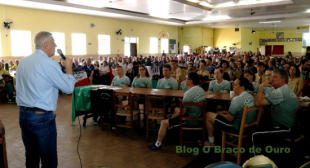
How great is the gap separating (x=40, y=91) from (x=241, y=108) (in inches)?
87.9

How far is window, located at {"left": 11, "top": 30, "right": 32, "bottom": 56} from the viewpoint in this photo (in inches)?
416

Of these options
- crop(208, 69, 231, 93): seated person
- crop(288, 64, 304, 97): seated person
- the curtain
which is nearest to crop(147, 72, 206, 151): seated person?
crop(208, 69, 231, 93): seated person

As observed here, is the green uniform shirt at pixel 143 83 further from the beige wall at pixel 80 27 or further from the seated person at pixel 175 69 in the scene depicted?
the beige wall at pixel 80 27

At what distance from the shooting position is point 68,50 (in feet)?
41.4

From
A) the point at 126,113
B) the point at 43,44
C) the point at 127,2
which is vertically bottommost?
the point at 126,113

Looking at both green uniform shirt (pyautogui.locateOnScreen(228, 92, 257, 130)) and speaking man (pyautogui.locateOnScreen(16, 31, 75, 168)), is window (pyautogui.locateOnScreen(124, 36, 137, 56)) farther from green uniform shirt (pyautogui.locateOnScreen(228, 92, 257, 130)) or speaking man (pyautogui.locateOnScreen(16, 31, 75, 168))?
speaking man (pyautogui.locateOnScreen(16, 31, 75, 168))

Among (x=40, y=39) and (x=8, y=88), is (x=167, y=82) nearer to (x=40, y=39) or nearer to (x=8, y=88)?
(x=40, y=39)

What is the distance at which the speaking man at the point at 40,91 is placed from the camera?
1.92m

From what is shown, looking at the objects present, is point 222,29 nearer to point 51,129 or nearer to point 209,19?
point 209,19

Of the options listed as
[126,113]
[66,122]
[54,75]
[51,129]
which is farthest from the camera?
[66,122]

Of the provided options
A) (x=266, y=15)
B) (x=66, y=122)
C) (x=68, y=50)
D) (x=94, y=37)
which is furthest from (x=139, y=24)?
(x=66, y=122)

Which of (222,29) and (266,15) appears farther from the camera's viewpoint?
(222,29)

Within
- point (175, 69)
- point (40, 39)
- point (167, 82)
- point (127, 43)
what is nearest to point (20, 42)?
point (127, 43)

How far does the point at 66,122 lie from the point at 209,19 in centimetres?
1298
